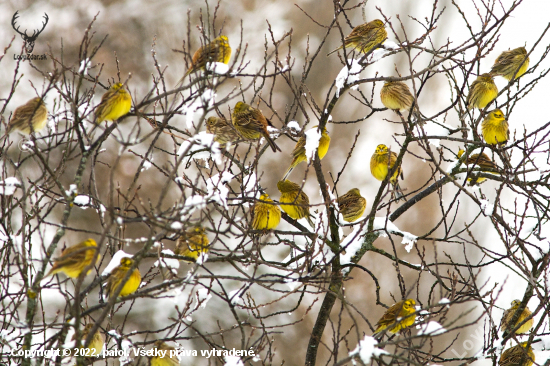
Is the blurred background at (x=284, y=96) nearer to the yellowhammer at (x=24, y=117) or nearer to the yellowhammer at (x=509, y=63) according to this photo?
the yellowhammer at (x=509, y=63)

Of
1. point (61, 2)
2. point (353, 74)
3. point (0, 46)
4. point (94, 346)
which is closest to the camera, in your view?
point (94, 346)

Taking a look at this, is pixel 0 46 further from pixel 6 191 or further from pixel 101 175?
pixel 6 191

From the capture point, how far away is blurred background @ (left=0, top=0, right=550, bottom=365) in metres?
11.8

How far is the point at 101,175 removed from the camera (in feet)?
37.6

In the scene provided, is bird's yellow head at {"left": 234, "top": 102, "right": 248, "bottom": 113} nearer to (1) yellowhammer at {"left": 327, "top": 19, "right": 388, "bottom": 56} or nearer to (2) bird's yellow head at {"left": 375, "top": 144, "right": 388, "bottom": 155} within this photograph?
(1) yellowhammer at {"left": 327, "top": 19, "right": 388, "bottom": 56}

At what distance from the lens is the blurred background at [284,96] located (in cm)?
1181

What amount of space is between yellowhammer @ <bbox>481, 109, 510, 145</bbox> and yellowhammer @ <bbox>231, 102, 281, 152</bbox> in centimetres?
266

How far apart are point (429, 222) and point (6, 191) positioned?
41.9ft

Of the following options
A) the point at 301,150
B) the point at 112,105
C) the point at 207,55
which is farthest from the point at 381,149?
the point at 112,105

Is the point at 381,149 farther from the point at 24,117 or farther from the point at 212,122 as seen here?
the point at 24,117

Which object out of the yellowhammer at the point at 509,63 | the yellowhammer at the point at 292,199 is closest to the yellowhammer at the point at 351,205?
the yellowhammer at the point at 292,199

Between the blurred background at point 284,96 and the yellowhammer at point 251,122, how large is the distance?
18.5 ft

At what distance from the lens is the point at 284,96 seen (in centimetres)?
1384

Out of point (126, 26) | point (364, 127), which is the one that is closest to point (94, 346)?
point (126, 26)
